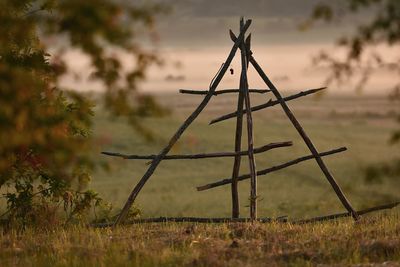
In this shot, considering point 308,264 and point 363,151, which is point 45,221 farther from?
point 363,151

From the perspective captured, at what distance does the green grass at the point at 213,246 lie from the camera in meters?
10.3

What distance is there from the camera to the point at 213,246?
430 inches

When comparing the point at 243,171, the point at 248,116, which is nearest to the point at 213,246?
the point at 248,116

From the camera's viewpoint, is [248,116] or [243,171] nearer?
[248,116]

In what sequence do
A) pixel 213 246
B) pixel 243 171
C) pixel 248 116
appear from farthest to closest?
pixel 243 171
pixel 248 116
pixel 213 246

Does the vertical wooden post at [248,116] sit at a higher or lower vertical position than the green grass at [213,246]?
higher

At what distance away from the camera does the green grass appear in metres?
10.3

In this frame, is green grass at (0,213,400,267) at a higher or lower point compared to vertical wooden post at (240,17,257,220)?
lower

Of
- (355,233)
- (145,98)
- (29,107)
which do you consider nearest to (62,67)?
(29,107)

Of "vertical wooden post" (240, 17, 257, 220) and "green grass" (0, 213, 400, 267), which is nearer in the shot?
"green grass" (0, 213, 400, 267)

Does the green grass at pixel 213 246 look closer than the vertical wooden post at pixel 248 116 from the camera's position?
Yes

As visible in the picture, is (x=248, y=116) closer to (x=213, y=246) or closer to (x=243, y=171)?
(x=213, y=246)

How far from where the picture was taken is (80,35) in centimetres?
776

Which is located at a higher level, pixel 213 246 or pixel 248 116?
pixel 248 116
